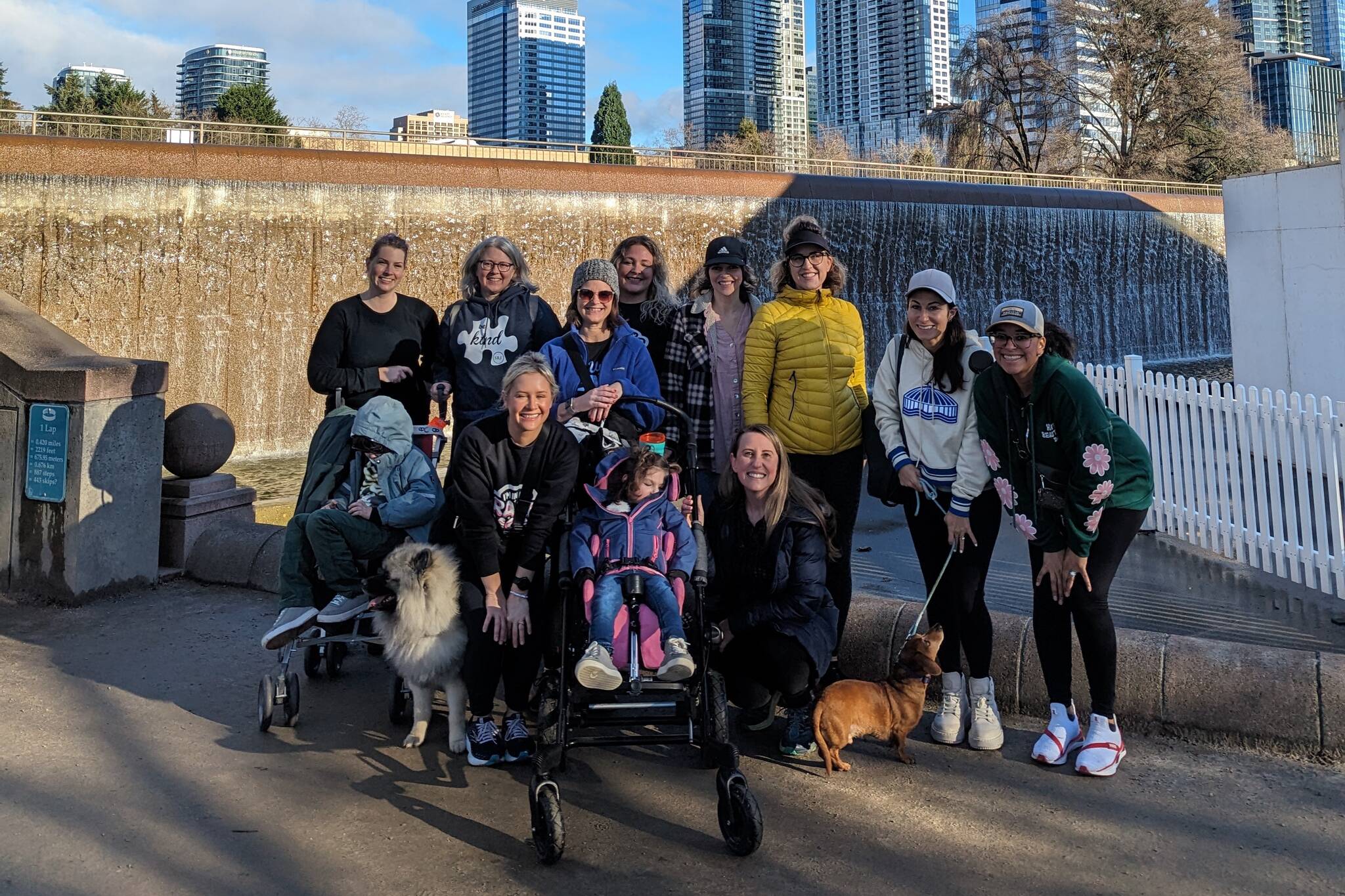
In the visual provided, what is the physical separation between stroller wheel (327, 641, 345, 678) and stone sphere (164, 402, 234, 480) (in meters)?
2.55

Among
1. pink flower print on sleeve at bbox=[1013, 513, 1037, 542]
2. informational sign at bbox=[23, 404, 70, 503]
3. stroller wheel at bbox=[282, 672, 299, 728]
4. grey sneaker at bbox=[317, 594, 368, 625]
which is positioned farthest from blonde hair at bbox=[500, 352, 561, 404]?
informational sign at bbox=[23, 404, 70, 503]

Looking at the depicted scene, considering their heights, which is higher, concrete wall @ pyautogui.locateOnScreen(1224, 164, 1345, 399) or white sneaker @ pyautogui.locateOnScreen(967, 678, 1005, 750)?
concrete wall @ pyautogui.locateOnScreen(1224, 164, 1345, 399)

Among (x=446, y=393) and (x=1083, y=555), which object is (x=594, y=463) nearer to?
(x=446, y=393)

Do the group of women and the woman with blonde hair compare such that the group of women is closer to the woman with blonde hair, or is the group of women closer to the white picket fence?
the woman with blonde hair

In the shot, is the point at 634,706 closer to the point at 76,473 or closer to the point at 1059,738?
the point at 1059,738

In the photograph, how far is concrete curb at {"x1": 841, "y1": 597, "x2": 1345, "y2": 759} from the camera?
4.17m

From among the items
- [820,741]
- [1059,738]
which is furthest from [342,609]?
[1059,738]

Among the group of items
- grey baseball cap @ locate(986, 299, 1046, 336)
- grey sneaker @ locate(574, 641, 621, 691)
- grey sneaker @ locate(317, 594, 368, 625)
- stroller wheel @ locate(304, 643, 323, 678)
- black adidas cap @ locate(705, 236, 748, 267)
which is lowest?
stroller wheel @ locate(304, 643, 323, 678)

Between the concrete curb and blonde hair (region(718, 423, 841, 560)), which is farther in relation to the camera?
blonde hair (region(718, 423, 841, 560))

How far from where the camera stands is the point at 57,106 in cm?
3631

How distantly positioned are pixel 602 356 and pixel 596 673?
184 centimetres

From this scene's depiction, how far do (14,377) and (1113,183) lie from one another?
118ft

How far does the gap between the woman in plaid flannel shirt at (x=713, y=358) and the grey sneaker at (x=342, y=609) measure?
1.67 metres

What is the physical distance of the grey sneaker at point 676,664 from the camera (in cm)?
379
